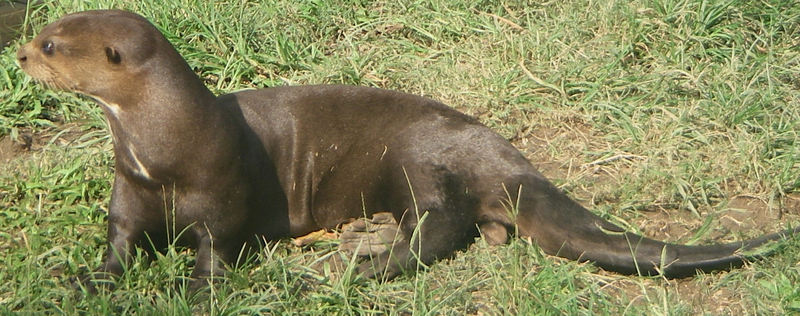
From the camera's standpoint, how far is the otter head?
329 cm

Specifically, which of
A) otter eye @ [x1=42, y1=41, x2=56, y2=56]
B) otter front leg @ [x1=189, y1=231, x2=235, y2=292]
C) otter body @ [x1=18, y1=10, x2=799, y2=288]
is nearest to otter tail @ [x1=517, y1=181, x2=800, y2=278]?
otter body @ [x1=18, y1=10, x2=799, y2=288]

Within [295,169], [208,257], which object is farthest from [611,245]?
[208,257]

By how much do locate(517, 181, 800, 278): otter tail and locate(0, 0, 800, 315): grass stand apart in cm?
5

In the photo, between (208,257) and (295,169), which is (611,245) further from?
(208,257)

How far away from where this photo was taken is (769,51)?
15.4 ft

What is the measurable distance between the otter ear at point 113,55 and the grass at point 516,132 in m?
0.60

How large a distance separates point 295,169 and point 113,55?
739 millimetres

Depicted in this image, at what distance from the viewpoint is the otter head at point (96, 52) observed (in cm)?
329

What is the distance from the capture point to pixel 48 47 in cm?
338

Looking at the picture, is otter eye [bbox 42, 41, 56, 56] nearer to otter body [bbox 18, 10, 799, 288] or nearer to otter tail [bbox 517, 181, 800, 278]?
otter body [bbox 18, 10, 799, 288]

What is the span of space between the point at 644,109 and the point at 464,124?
0.98 meters

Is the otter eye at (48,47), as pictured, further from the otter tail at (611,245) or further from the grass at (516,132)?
the otter tail at (611,245)

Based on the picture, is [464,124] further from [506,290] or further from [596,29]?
[596,29]

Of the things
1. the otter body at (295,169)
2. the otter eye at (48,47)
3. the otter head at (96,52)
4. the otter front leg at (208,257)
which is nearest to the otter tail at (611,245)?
the otter body at (295,169)
